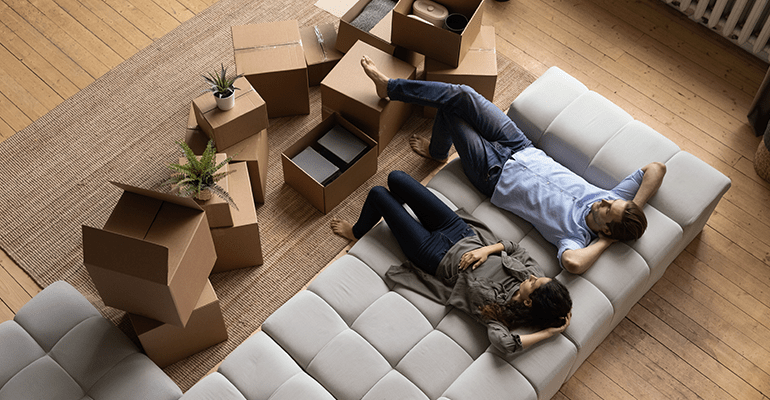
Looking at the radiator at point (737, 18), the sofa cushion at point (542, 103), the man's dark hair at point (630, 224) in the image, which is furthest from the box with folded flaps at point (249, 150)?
the radiator at point (737, 18)

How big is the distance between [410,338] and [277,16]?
221 cm

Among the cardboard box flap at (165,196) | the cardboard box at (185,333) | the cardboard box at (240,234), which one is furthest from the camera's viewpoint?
the cardboard box at (240,234)

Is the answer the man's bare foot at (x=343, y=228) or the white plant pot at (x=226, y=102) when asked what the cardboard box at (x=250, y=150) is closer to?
the white plant pot at (x=226, y=102)

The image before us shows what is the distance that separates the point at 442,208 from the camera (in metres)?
2.53

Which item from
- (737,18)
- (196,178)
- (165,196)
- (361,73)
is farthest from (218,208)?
(737,18)

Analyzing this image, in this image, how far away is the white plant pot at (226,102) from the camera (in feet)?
8.94

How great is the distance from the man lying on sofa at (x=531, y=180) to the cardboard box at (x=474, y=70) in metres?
0.26

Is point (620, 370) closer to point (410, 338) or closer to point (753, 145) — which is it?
point (410, 338)

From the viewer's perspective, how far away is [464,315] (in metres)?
2.33

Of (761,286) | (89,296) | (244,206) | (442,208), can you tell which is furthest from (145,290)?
(761,286)

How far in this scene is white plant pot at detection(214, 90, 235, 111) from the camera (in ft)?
8.94

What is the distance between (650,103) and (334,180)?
5.86ft

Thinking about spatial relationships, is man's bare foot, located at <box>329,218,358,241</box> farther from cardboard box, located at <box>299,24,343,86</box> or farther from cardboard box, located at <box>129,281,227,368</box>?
cardboard box, located at <box>299,24,343,86</box>

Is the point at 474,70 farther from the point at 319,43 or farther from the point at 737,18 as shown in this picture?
the point at 737,18
